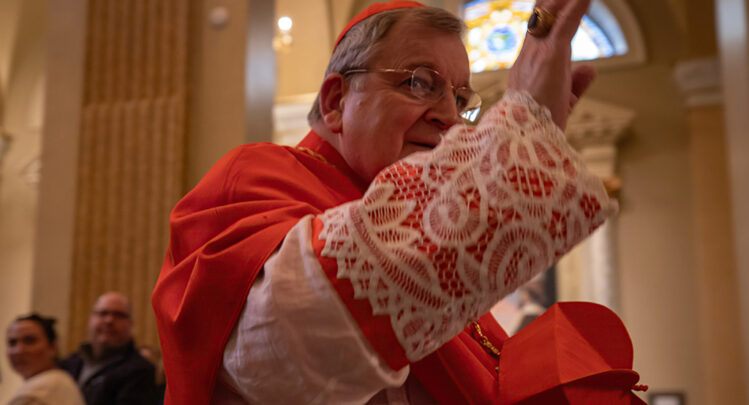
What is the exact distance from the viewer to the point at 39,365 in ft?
13.4

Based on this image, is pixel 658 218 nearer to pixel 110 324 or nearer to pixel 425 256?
pixel 110 324

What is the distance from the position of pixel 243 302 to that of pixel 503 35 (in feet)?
41.3

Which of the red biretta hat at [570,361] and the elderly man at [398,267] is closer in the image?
the elderly man at [398,267]

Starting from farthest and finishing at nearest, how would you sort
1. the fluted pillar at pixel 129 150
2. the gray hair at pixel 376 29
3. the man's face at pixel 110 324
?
the fluted pillar at pixel 129 150 < the man's face at pixel 110 324 < the gray hair at pixel 376 29

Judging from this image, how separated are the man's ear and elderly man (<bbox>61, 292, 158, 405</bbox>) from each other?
3.15 metres

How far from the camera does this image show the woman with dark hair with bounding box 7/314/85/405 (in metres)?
3.81

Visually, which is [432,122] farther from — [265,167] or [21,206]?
[21,206]

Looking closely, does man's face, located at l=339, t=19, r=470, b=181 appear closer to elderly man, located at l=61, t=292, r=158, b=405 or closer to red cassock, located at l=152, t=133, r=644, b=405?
red cassock, located at l=152, t=133, r=644, b=405

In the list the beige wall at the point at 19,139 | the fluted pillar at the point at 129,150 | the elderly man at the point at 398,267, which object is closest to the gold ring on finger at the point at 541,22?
the elderly man at the point at 398,267

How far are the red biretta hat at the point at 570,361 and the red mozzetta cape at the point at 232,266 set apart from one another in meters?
0.05

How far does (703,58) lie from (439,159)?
35.7ft

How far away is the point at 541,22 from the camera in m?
0.90

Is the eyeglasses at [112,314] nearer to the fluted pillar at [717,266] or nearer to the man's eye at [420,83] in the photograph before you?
the man's eye at [420,83]

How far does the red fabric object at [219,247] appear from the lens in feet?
2.99
